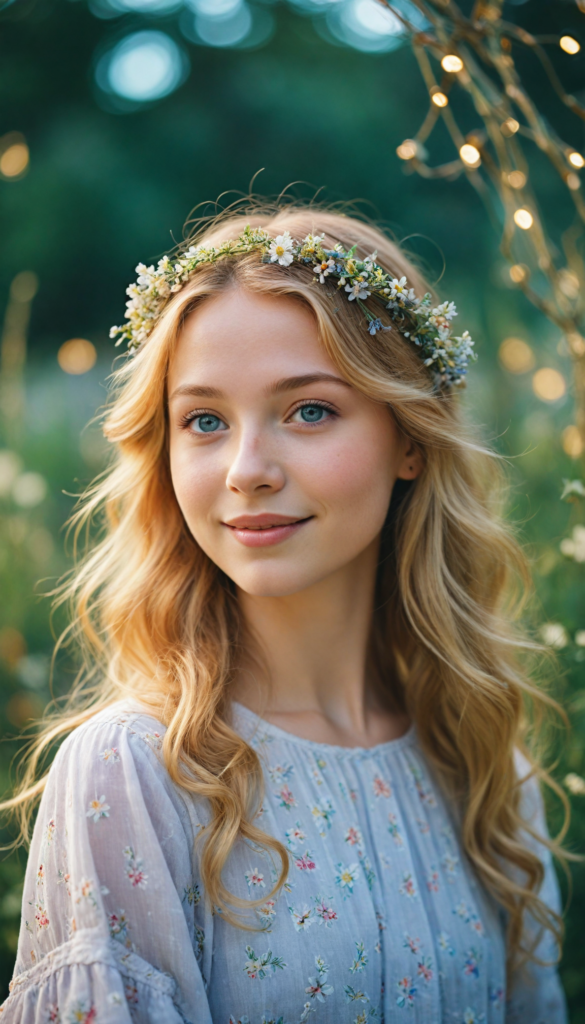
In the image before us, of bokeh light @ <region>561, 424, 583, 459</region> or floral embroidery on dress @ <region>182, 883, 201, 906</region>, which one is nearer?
floral embroidery on dress @ <region>182, 883, 201, 906</region>

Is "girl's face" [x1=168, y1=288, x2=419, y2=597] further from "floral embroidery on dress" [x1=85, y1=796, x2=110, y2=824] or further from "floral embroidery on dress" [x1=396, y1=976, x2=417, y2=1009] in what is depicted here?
"floral embroidery on dress" [x1=396, y1=976, x2=417, y2=1009]

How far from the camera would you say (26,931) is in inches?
55.6

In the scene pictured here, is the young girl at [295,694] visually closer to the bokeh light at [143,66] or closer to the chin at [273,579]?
the chin at [273,579]

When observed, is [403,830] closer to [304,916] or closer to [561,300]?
[304,916]

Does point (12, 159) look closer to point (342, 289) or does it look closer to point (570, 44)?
point (342, 289)

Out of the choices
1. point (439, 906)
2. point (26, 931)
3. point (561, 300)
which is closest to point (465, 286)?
point (561, 300)

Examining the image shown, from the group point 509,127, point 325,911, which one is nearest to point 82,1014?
point 325,911

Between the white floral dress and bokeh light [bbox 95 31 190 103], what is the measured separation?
4.59 meters

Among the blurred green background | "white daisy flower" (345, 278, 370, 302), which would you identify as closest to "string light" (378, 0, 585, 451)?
"white daisy flower" (345, 278, 370, 302)

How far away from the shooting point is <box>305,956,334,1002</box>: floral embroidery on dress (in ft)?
4.80

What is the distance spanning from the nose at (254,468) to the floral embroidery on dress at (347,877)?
0.80 meters

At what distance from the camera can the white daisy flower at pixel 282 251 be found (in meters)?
1.64

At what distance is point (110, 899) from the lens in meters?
1.34

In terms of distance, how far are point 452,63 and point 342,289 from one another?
1.96 feet
